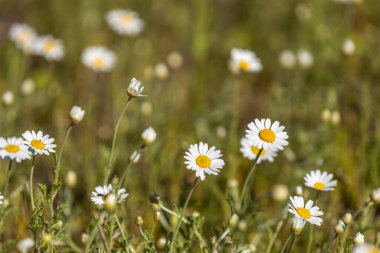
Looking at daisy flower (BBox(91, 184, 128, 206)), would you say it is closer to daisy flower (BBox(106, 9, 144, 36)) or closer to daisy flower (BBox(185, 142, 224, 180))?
daisy flower (BBox(185, 142, 224, 180))

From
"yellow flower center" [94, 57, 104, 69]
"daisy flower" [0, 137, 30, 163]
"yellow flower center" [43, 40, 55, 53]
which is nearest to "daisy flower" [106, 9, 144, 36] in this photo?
"yellow flower center" [94, 57, 104, 69]

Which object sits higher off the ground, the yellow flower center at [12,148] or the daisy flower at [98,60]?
the daisy flower at [98,60]

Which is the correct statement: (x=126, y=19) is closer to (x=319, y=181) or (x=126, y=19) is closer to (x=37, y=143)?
(x=37, y=143)

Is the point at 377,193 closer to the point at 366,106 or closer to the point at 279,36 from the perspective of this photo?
the point at 366,106

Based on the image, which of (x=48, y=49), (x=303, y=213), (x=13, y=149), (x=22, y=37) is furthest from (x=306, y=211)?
(x=22, y=37)

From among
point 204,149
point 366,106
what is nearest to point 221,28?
point 366,106

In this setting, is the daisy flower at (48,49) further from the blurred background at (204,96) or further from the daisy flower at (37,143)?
the daisy flower at (37,143)

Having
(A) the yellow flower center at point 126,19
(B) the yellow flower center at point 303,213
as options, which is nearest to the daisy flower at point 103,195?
(B) the yellow flower center at point 303,213
